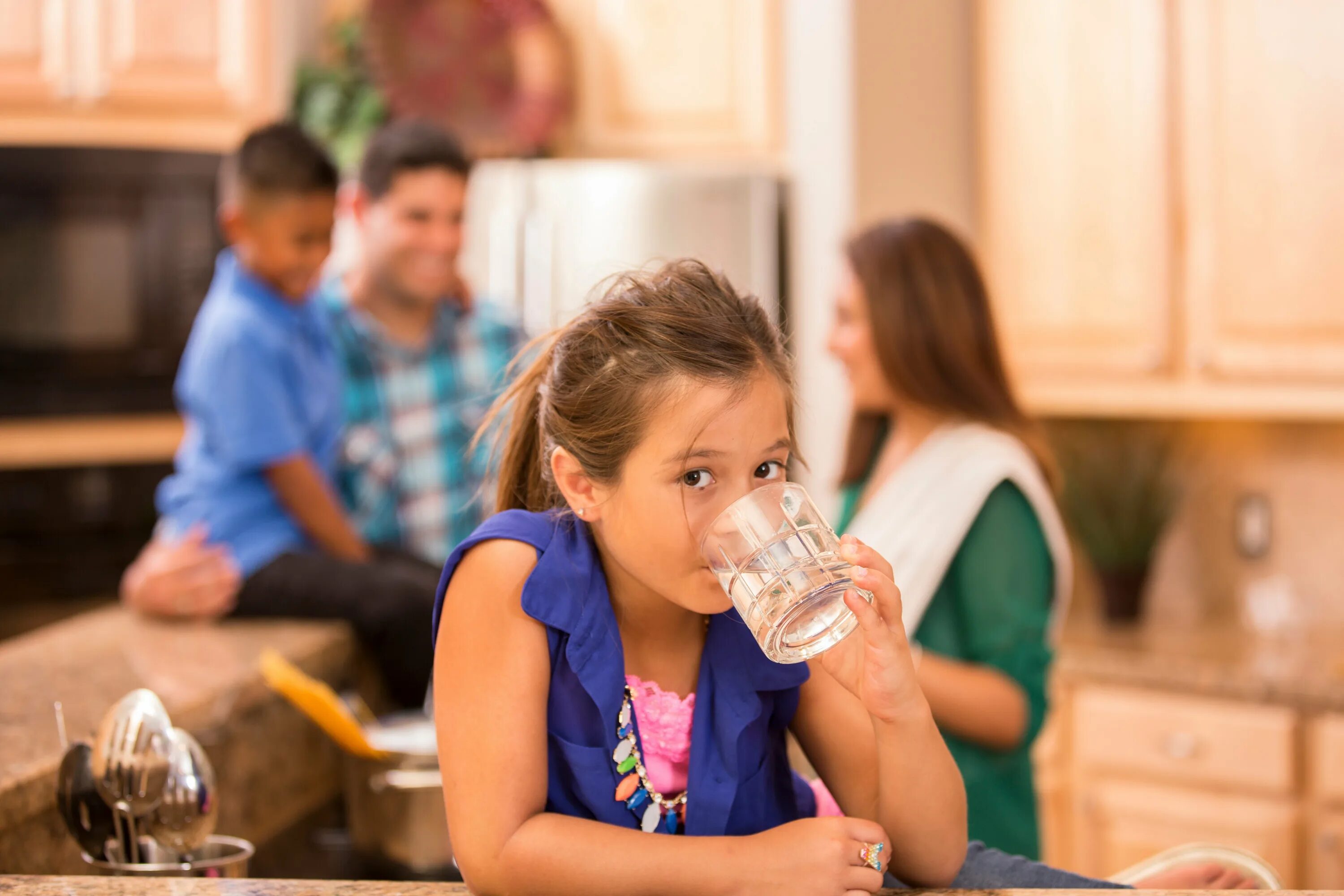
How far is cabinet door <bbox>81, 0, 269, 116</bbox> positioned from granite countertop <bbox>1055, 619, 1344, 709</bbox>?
217 centimetres

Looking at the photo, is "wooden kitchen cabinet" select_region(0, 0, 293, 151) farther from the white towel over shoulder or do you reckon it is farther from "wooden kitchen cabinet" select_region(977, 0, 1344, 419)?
the white towel over shoulder

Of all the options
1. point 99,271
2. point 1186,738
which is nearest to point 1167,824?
point 1186,738

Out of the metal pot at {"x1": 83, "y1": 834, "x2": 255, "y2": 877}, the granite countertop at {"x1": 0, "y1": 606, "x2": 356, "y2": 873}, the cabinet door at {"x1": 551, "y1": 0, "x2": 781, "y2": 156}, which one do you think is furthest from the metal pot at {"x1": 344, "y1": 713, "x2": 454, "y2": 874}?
the cabinet door at {"x1": 551, "y1": 0, "x2": 781, "y2": 156}

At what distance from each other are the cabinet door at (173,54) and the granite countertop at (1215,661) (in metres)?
2.17

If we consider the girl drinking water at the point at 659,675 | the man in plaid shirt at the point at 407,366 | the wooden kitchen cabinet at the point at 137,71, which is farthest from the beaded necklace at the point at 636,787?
the wooden kitchen cabinet at the point at 137,71

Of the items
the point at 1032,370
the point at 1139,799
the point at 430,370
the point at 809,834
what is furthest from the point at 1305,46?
the point at 809,834

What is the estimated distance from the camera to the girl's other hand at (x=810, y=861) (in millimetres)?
828

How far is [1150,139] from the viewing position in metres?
2.75

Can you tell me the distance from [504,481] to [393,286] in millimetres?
981

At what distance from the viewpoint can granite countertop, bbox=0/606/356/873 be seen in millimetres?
1136

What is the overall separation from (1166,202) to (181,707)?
2184mm

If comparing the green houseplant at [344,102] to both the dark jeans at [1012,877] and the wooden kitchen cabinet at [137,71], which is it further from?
the dark jeans at [1012,877]

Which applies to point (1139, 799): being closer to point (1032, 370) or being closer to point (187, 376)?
point (1032, 370)

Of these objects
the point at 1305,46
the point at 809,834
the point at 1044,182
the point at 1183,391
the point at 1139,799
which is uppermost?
the point at 1305,46
